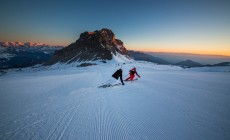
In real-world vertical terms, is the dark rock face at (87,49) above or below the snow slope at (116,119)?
above

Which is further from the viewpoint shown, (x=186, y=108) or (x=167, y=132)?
(x=186, y=108)

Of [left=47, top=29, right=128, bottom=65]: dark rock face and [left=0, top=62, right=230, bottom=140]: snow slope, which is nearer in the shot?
[left=0, top=62, right=230, bottom=140]: snow slope

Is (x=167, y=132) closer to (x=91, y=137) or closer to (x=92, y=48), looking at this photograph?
(x=91, y=137)

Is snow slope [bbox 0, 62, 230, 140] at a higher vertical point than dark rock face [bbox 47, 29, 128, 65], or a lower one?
lower

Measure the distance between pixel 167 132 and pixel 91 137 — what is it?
280 centimetres

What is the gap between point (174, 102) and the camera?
8.13m

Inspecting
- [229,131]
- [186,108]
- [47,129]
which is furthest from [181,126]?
[47,129]

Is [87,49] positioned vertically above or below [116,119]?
above

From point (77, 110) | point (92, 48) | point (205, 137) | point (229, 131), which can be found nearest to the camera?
point (205, 137)

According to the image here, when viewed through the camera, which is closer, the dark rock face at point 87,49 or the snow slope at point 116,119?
the snow slope at point 116,119

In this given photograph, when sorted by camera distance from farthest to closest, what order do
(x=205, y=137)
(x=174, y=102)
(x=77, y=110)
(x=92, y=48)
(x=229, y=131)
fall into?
(x=92, y=48) → (x=174, y=102) → (x=77, y=110) → (x=229, y=131) → (x=205, y=137)

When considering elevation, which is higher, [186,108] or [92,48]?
[92,48]

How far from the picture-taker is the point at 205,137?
4.64 metres

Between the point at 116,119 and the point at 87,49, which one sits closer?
the point at 116,119
